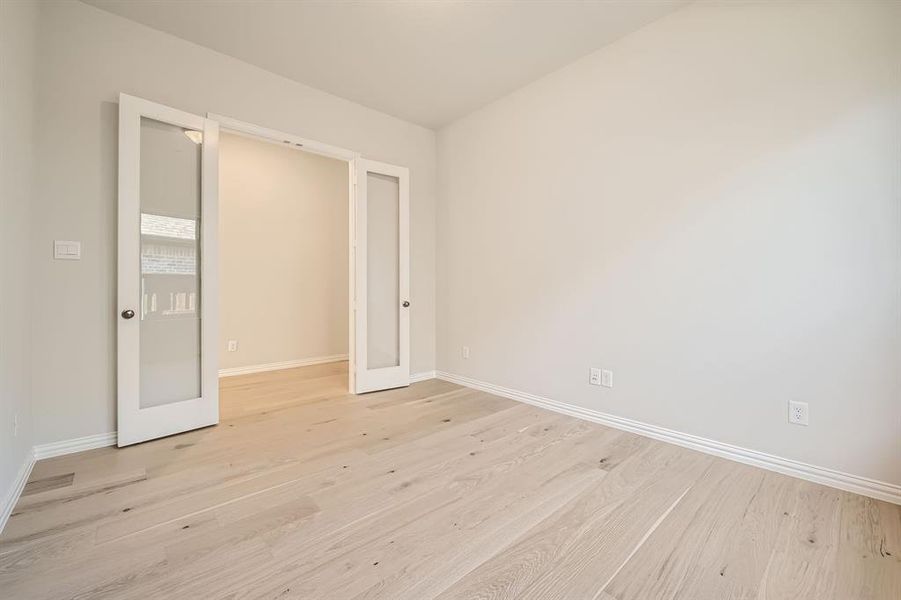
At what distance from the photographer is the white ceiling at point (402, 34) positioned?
8.18ft

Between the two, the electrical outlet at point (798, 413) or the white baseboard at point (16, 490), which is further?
the electrical outlet at point (798, 413)

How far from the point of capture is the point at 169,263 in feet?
8.97

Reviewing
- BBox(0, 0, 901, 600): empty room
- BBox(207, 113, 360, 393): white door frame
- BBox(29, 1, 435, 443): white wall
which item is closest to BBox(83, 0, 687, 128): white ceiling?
BBox(0, 0, 901, 600): empty room

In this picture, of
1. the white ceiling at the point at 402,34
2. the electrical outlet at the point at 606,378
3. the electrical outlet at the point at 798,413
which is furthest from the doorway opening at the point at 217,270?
the electrical outlet at the point at 798,413

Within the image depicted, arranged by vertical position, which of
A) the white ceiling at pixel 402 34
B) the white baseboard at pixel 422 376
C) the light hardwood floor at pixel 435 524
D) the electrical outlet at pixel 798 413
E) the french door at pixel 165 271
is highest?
the white ceiling at pixel 402 34

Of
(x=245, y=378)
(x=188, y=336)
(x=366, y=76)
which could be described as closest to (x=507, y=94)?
(x=366, y=76)

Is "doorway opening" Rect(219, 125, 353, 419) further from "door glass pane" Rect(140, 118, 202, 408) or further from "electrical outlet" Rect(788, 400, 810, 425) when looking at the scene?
"electrical outlet" Rect(788, 400, 810, 425)

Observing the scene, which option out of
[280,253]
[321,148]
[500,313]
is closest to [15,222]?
[321,148]

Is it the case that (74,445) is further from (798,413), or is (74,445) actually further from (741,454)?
(798,413)

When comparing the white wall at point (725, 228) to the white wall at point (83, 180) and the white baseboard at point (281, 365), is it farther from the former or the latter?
the white baseboard at point (281, 365)

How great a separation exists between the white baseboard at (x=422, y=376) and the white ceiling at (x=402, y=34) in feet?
9.63

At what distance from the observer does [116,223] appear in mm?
2537

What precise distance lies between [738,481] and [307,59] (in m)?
4.18

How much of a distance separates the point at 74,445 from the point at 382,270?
8.67 feet
